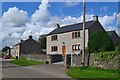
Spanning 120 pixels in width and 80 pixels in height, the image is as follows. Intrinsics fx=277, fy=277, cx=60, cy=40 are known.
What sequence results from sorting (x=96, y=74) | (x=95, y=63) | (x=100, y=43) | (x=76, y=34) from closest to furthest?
(x=96, y=74)
(x=95, y=63)
(x=100, y=43)
(x=76, y=34)

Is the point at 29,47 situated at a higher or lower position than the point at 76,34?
lower

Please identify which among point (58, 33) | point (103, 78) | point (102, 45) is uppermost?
point (58, 33)

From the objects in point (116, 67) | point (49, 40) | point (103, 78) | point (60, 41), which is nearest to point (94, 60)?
point (116, 67)

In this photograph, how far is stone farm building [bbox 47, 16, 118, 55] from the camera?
54.7 meters

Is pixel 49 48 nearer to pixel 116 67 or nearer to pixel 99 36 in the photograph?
pixel 99 36

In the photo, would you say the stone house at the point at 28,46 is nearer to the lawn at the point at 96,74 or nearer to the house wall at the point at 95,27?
the house wall at the point at 95,27

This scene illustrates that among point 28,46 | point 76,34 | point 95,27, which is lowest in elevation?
point 28,46

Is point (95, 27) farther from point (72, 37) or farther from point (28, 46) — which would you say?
point (28, 46)

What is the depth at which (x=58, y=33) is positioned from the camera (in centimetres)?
6397

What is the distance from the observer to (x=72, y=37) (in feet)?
191

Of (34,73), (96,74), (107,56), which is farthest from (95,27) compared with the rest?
(96,74)

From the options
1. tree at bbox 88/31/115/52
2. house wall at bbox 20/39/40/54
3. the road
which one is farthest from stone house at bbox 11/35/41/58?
the road

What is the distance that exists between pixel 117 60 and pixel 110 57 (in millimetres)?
1547

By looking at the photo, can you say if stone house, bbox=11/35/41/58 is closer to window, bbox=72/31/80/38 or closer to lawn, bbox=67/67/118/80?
window, bbox=72/31/80/38
